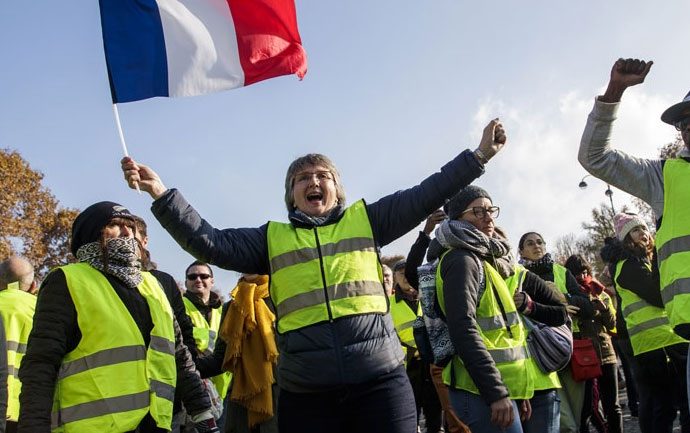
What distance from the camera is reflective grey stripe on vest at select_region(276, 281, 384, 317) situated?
3191 mm

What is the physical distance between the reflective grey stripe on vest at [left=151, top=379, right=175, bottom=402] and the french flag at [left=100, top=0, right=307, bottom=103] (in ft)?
5.32

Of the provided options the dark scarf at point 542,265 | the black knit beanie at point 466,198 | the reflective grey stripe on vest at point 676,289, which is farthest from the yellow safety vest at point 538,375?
the dark scarf at point 542,265

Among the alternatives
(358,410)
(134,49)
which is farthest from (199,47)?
(358,410)

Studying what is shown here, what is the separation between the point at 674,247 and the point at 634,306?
11.5ft

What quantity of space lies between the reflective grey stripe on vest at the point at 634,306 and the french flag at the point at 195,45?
408cm

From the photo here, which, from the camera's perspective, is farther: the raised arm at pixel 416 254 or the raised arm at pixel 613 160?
the raised arm at pixel 416 254

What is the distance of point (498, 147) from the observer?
334cm

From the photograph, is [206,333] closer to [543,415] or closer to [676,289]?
[543,415]

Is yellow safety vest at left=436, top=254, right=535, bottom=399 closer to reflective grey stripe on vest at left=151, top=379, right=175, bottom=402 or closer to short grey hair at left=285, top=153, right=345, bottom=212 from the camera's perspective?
short grey hair at left=285, top=153, right=345, bottom=212

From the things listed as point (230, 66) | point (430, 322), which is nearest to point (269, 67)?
point (230, 66)

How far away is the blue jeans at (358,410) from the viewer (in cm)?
308

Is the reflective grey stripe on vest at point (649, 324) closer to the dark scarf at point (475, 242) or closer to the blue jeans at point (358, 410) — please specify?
the dark scarf at point (475, 242)

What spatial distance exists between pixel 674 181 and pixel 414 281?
10.8 feet

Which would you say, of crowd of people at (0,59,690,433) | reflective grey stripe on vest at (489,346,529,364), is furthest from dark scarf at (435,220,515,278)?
reflective grey stripe on vest at (489,346,529,364)
